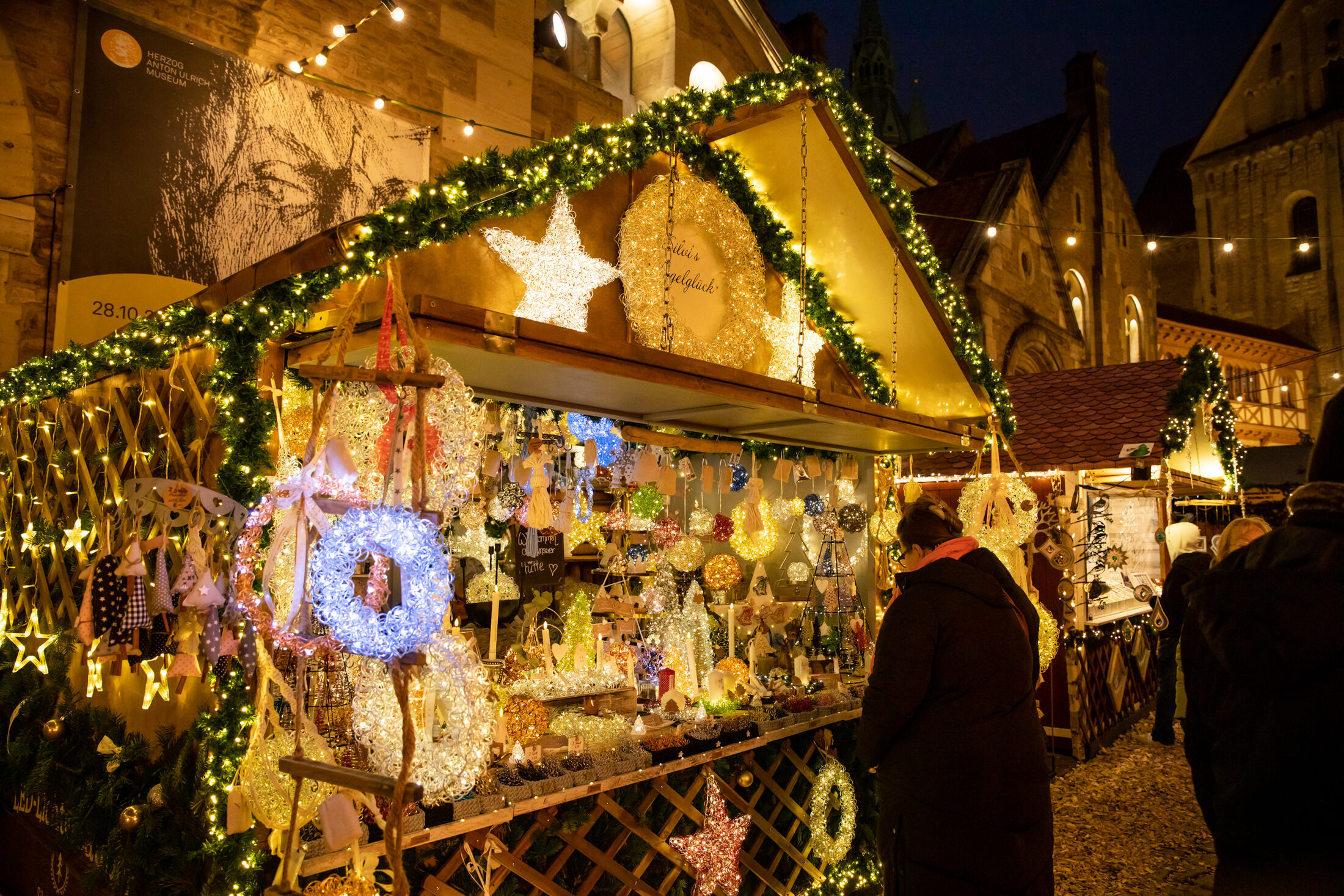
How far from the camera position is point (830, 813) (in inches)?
167

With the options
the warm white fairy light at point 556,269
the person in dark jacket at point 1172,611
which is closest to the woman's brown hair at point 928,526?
the warm white fairy light at point 556,269

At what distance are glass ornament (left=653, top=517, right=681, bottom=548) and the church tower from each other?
53.3m

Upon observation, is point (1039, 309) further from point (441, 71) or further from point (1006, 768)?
point (1006, 768)

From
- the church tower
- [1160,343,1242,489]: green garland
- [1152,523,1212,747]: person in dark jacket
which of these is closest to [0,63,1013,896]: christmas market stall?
[1152,523,1212,747]: person in dark jacket

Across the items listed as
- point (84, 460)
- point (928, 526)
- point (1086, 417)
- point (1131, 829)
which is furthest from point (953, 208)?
point (84, 460)

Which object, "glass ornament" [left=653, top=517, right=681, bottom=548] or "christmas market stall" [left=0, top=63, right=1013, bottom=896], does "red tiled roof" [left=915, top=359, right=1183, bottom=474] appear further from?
"glass ornament" [left=653, top=517, right=681, bottom=548]

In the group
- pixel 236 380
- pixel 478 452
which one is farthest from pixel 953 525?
pixel 236 380

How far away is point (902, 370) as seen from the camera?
4875mm

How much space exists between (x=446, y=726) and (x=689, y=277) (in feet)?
7.42

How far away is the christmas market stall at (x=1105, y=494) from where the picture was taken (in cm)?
686

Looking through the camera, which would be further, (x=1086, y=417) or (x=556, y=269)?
(x=1086, y=417)

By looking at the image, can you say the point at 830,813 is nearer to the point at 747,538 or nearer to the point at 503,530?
the point at 747,538

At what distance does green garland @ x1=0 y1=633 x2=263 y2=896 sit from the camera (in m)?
2.34

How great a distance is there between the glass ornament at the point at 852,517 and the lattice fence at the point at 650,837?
3.96ft
